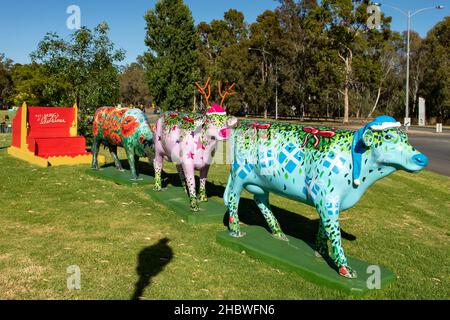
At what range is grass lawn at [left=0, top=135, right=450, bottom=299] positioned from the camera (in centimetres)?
423

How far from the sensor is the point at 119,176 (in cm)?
969

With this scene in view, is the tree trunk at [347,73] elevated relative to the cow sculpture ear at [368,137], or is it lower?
elevated

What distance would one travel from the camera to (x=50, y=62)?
14531mm

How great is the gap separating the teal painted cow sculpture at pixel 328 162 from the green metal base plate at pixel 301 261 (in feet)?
0.46

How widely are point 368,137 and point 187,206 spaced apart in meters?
3.88

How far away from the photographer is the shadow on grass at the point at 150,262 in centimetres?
429

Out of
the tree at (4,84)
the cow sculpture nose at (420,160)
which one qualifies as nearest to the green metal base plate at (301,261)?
the cow sculpture nose at (420,160)

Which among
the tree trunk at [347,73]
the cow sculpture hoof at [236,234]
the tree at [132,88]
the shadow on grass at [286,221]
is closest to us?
the cow sculpture hoof at [236,234]

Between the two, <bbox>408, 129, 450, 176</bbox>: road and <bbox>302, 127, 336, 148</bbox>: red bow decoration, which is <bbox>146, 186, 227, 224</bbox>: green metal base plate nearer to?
<bbox>302, 127, 336, 148</bbox>: red bow decoration

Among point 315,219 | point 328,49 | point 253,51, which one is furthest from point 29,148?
point 253,51

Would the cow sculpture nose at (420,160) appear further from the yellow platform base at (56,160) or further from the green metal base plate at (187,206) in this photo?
the yellow platform base at (56,160)

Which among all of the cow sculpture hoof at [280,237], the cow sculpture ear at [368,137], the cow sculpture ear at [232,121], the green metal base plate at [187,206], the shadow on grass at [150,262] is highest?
the cow sculpture ear at [232,121]

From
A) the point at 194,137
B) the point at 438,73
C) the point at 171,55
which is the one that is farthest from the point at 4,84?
the point at 194,137

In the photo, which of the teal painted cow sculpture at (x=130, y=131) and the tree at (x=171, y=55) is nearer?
the teal painted cow sculpture at (x=130, y=131)
